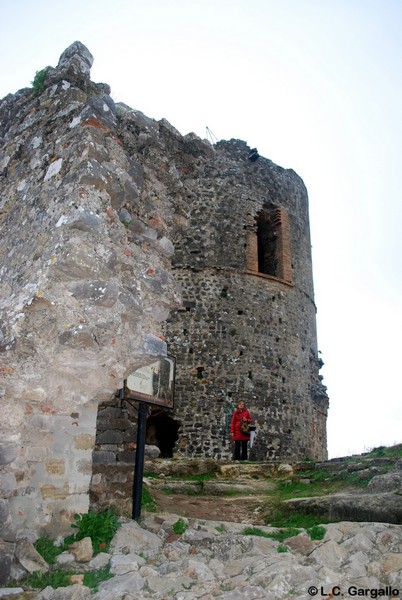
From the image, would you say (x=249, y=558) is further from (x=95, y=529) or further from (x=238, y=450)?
(x=238, y=450)

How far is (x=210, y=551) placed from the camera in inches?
166

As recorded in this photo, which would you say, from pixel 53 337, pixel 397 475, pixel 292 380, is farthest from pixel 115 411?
pixel 292 380

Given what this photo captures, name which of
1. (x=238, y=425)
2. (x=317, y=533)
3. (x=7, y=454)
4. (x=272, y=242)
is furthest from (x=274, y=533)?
(x=272, y=242)

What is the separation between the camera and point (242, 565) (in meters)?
3.83

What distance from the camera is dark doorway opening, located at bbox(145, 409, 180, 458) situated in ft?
43.5

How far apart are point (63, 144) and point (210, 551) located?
3.68 metres

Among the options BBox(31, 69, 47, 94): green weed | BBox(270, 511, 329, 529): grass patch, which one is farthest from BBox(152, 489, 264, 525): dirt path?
BBox(31, 69, 47, 94): green weed

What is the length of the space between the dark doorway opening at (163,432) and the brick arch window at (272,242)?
507 centimetres

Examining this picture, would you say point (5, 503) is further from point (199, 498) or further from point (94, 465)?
point (199, 498)

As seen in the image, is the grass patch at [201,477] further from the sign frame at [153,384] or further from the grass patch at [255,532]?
the grass patch at [255,532]

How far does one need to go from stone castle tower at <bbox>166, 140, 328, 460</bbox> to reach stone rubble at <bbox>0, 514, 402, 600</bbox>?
27.9 ft

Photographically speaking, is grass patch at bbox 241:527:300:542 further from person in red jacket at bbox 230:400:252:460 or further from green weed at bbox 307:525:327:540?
person in red jacket at bbox 230:400:252:460

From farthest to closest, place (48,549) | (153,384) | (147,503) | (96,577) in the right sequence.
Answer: (147,503) → (153,384) → (48,549) → (96,577)

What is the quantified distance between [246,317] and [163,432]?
3777mm
